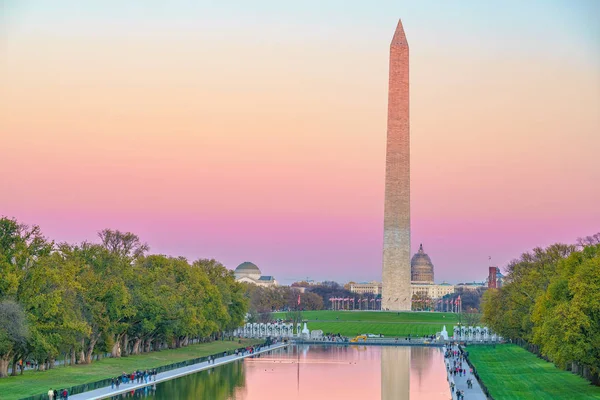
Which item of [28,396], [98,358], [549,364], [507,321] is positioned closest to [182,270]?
[98,358]

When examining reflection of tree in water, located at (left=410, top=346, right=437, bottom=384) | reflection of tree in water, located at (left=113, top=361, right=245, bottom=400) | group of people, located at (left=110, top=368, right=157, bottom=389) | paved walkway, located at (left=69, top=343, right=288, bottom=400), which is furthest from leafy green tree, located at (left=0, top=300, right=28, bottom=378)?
reflection of tree in water, located at (left=410, top=346, right=437, bottom=384)

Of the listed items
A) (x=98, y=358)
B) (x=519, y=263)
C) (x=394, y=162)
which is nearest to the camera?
(x=98, y=358)

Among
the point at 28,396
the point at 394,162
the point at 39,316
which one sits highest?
the point at 394,162

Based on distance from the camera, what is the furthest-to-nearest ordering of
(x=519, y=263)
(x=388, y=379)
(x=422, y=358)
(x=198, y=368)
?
(x=519, y=263) → (x=422, y=358) → (x=198, y=368) → (x=388, y=379)

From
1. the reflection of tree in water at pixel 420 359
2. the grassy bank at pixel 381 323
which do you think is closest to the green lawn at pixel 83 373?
the reflection of tree in water at pixel 420 359

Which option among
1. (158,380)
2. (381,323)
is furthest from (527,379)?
(381,323)

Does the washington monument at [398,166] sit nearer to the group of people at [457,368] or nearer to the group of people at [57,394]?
the group of people at [457,368]

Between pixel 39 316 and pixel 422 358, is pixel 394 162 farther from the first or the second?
pixel 39 316
